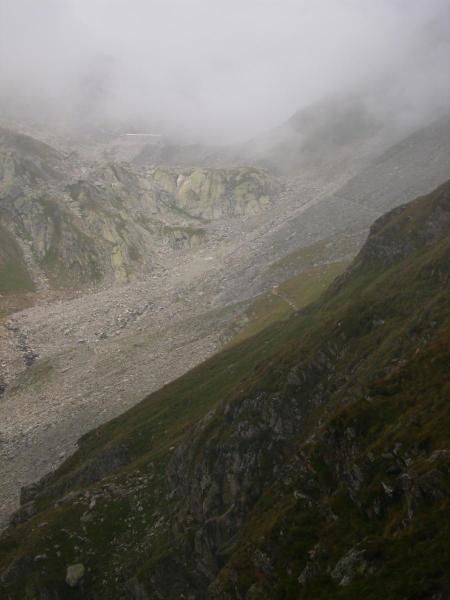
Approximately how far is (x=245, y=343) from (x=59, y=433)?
28075 mm

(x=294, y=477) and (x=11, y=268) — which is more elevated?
(x=11, y=268)

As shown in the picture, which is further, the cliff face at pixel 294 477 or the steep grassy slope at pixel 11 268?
the steep grassy slope at pixel 11 268

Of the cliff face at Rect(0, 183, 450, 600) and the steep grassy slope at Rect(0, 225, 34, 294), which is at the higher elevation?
the steep grassy slope at Rect(0, 225, 34, 294)

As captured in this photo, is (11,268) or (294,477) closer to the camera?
(294,477)

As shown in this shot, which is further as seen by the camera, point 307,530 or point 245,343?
point 245,343

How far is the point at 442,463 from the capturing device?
68.0 feet

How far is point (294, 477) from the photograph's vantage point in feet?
95.6

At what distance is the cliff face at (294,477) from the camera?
70.1 feet

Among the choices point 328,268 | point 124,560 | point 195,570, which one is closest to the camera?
point 195,570

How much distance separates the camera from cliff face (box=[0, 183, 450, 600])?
21359mm

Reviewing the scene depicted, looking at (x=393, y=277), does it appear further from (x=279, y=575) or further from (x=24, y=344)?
(x=24, y=344)

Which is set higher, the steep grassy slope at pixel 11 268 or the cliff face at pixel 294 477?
the steep grassy slope at pixel 11 268

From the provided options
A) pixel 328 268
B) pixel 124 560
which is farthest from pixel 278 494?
pixel 328 268

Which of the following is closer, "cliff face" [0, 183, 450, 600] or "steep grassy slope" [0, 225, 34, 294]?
"cliff face" [0, 183, 450, 600]
